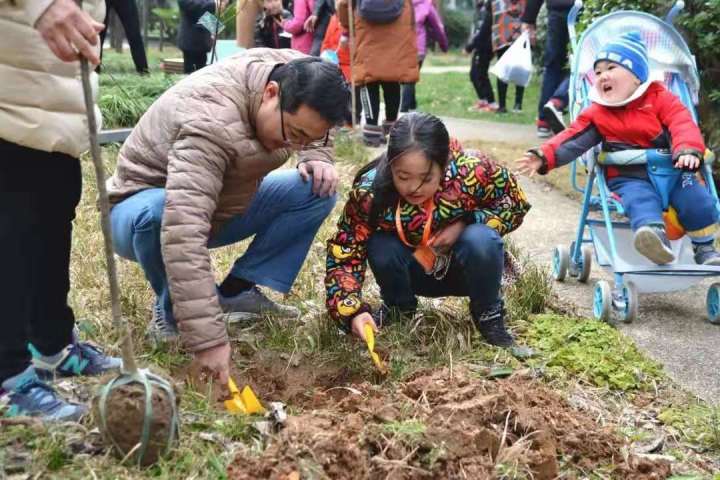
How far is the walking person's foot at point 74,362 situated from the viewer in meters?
2.72

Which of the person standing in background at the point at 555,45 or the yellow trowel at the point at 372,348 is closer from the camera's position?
the yellow trowel at the point at 372,348

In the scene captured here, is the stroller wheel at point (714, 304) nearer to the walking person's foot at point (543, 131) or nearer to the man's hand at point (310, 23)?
the walking person's foot at point (543, 131)

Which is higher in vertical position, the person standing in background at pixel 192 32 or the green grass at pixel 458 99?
the person standing in background at pixel 192 32

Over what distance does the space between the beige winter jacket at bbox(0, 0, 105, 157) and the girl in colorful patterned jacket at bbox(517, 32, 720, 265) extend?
2.18 metres

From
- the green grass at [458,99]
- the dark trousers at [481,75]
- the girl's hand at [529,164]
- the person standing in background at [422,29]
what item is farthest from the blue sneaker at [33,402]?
the dark trousers at [481,75]

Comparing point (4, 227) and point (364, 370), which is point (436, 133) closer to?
point (364, 370)

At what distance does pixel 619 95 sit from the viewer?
13.4 feet

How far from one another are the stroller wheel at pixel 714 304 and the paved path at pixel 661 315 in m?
0.03

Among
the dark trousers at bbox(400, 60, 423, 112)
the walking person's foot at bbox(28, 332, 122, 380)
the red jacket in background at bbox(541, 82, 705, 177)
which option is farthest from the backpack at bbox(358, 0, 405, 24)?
the walking person's foot at bbox(28, 332, 122, 380)

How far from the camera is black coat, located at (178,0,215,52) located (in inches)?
321

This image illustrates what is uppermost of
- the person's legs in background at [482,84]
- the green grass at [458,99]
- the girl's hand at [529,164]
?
the girl's hand at [529,164]

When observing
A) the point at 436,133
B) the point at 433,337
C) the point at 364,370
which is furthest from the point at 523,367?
the point at 436,133

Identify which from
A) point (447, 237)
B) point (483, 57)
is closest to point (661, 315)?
point (447, 237)

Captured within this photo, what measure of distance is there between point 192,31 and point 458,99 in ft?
17.7
